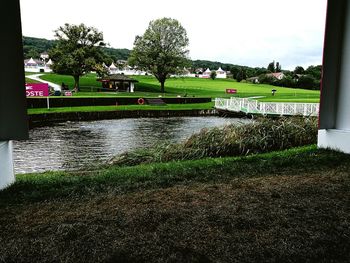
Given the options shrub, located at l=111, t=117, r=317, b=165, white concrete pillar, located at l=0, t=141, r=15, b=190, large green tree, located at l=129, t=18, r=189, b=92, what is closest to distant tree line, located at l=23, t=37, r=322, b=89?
large green tree, located at l=129, t=18, r=189, b=92

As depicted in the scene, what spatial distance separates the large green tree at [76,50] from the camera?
31141 mm

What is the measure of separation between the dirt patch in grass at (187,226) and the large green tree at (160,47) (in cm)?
3181

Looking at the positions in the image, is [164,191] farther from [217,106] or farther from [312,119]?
[217,106]

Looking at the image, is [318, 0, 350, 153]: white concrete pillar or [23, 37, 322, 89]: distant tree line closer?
[318, 0, 350, 153]: white concrete pillar

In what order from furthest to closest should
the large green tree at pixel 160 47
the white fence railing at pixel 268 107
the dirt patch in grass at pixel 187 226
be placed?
1. the large green tree at pixel 160 47
2. the white fence railing at pixel 268 107
3. the dirt patch in grass at pixel 187 226

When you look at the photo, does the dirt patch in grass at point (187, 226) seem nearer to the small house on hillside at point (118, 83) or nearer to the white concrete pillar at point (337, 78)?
the white concrete pillar at point (337, 78)

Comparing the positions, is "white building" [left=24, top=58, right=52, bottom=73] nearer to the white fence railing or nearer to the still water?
the white fence railing

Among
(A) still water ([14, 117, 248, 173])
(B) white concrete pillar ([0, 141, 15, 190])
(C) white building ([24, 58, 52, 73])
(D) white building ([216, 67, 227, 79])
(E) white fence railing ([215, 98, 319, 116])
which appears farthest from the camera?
(D) white building ([216, 67, 227, 79])

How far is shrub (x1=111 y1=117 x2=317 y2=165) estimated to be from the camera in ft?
20.2

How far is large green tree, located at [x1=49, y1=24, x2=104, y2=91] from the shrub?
26.9m

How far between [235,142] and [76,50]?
95.3 feet

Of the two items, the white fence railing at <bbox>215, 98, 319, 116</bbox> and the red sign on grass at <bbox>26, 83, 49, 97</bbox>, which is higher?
the red sign on grass at <bbox>26, 83, 49, 97</bbox>

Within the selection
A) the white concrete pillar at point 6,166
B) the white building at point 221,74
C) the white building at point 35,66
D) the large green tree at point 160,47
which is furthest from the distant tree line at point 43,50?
the white building at point 221,74

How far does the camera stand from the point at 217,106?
2361 cm
